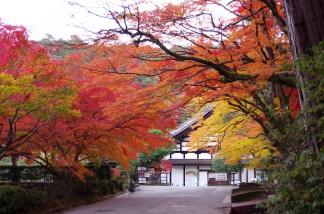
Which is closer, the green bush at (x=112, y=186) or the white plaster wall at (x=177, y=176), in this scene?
the green bush at (x=112, y=186)

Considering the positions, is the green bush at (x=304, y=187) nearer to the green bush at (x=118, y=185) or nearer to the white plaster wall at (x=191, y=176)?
the green bush at (x=118, y=185)

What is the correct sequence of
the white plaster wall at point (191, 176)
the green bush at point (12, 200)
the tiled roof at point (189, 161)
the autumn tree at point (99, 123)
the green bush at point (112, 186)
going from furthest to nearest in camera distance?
the white plaster wall at point (191, 176)
the tiled roof at point (189, 161)
the green bush at point (112, 186)
the green bush at point (12, 200)
the autumn tree at point (99, 123)

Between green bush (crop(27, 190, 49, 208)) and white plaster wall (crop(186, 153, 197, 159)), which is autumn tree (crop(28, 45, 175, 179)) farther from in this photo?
white plaster wall (crop(186, 153, 197, 159))

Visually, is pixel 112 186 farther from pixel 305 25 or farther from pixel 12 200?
pixel 305 25

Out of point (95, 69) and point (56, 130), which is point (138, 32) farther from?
point (56, 130)

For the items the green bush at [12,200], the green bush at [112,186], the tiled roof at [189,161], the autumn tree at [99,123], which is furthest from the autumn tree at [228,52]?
the tiled roof at [189,161]

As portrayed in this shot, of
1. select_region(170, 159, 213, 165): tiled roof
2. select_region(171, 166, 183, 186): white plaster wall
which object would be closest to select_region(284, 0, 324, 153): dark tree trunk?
select_region(170, 159, 213, 165): tiled roof

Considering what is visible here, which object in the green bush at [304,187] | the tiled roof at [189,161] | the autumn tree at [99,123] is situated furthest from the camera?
the tiled roof at [189,161]

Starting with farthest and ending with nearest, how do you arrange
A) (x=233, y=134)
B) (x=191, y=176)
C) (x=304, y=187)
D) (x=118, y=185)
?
(x=191, y=176), (x=118, y=185), (x=233, y=134), (x=304, y=187)

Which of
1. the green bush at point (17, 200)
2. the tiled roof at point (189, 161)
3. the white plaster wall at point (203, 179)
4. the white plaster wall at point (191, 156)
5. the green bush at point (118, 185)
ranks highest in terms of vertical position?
the white plaster wall at point (191, 156)

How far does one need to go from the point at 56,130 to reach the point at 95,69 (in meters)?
5.30

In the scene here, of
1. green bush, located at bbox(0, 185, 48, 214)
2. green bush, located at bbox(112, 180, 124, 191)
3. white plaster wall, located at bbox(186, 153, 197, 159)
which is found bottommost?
green bush, located at bbox(0, 185, 48, 214)

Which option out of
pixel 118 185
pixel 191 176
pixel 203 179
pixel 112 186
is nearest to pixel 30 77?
pixel 112 186

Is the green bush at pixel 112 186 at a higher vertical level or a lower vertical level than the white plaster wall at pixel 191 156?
lower
